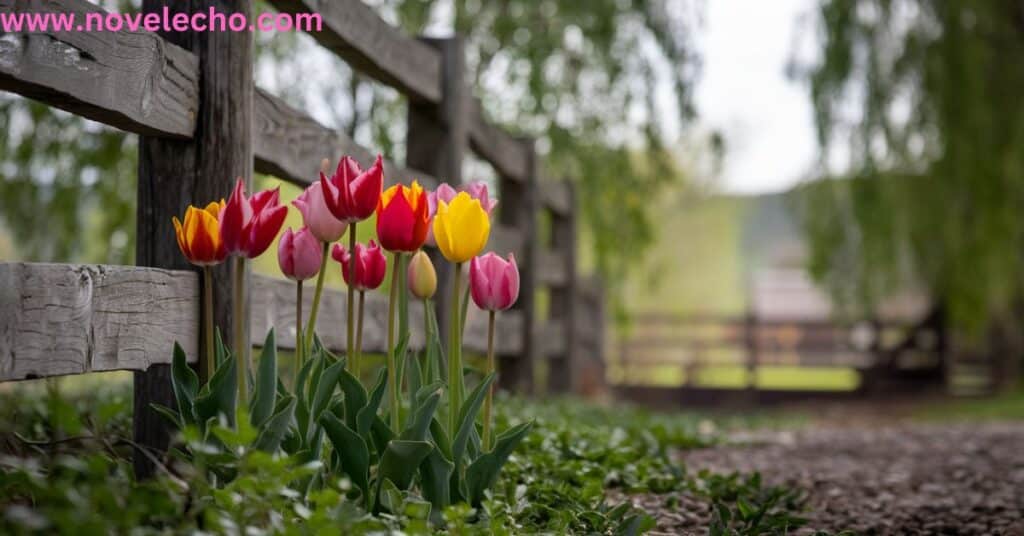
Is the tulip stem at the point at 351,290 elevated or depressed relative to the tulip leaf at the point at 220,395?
elevated

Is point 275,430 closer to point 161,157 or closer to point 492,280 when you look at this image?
point 492,280

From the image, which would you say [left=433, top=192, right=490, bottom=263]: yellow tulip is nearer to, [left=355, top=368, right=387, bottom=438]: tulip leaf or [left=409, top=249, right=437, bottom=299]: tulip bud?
[left=409, top=249, right=437, bottom=299]: tulip bud

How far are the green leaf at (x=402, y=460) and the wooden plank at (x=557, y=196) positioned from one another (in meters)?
4.66

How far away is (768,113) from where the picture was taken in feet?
81.3

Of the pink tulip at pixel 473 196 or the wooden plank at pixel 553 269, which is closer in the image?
the pink tulip at pixel 473 196

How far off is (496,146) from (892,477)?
256 cm

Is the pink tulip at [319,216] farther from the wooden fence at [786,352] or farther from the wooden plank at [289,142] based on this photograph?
the wooden fence at [786,352]

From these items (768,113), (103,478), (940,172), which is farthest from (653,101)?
(768,113)

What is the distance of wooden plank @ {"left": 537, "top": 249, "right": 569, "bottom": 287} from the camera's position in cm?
663

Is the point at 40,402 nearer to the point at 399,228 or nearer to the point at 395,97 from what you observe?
the point at 399,228

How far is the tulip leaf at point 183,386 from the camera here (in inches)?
74.7

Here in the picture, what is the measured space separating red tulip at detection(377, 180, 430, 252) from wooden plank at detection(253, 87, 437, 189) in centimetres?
89

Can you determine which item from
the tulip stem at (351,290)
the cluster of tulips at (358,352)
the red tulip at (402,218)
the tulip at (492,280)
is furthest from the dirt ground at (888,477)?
the red tulip at (402,218)

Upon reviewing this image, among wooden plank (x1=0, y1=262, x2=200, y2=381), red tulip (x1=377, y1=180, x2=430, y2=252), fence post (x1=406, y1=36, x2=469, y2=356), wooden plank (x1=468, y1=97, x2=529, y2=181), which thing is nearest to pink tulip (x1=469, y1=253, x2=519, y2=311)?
red tulip (x1=377, y1=180, x2=430, y2=252)
